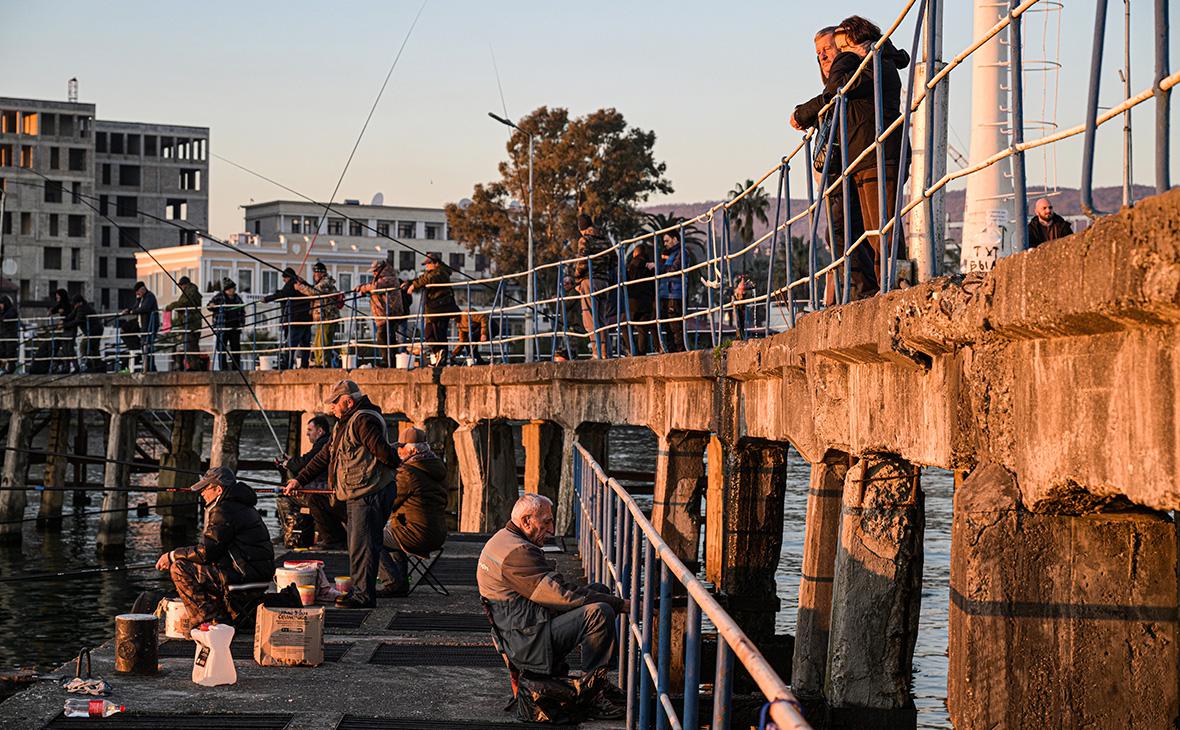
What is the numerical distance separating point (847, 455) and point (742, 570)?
4401 mm

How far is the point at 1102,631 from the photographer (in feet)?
17.0

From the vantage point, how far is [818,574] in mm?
9305

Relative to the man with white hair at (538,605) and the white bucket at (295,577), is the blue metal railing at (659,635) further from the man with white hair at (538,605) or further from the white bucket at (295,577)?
the white bucket at (295,577)

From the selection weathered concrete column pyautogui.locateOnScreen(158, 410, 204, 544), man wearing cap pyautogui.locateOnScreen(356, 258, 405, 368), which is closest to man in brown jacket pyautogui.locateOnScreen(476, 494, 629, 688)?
man wearing cap pyautogui.locateOnScreen(356, 258, 405, 368)

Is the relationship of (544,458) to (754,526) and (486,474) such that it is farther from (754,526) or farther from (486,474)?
(754,526)

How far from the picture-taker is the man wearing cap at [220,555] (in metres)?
10.1

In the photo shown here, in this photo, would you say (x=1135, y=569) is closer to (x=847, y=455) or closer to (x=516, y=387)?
(x=847, y=455)

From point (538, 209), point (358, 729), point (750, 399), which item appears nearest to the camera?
point (358, 729)

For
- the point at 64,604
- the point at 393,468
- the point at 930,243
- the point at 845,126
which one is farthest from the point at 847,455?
the point at 64,604

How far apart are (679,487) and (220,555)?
5133mm

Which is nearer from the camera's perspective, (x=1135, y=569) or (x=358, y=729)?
(x=1135, y=569)

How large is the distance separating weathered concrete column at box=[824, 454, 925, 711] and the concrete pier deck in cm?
118

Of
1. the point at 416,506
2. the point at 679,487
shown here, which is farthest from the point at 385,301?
the point at 416,506

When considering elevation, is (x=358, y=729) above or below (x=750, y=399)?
below
